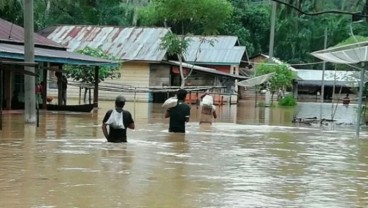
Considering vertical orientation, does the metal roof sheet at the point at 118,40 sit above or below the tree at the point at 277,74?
above

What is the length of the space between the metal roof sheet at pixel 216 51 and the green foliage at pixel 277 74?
210 centimetres

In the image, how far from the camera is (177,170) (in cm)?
1099

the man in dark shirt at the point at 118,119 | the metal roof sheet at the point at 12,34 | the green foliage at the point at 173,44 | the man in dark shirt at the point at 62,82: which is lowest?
the man in dark shirt at the point at 118,119

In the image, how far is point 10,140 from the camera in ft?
49.9

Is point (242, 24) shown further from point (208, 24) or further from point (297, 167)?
point (297, 167)

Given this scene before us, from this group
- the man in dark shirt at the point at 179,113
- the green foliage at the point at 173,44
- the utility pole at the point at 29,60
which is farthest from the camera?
the green foliage at the point at 173,44

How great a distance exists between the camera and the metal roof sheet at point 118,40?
4444 cm

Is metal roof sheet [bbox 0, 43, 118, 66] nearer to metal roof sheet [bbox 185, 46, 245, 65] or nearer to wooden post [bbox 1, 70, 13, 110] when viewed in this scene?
wooden post [bbox 1, 70, 13, 110]

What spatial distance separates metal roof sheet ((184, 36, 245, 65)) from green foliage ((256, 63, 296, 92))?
210cm

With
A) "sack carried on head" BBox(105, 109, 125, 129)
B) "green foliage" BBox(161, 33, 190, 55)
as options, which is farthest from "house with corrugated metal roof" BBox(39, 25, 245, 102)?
"sack carried on head" BBox(105, 109, 125, 129)

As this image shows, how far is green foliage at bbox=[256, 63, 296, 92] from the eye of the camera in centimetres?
5003

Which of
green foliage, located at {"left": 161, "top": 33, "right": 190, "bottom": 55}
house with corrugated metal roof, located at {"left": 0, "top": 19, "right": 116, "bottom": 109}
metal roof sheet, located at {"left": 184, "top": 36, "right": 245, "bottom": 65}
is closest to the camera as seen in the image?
house with corrugated metal roof, located at {"left": 0, "top": 19, "right": 116, "bottom": 109}

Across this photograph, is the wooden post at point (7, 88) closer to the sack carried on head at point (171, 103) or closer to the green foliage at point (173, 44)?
the sack carried on head at point (171, 103)

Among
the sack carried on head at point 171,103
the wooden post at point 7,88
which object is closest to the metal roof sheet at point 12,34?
the wooden post at point 7,88
